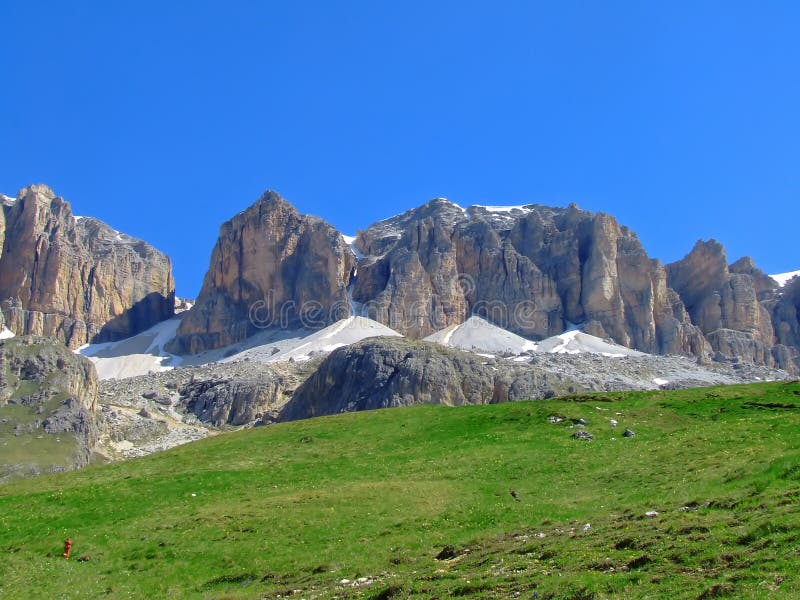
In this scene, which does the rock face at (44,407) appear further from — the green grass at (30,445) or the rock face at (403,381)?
the rock face at (403,381)

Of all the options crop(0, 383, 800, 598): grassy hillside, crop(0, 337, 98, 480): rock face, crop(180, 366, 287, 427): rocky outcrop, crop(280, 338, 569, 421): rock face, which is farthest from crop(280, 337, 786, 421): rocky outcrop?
crop(0, 383, 800, 598): grassy hillside

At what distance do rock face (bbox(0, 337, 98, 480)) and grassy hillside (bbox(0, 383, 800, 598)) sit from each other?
64.5m

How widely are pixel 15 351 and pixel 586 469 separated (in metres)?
119

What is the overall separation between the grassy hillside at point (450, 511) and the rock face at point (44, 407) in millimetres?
64469

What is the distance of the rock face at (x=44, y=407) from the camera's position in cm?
10719

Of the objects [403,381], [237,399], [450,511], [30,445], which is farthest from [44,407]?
[450,511]

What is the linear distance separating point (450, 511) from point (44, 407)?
4102 inches

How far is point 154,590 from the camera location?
2778 cm

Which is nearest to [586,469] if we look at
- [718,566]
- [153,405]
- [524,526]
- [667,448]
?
[667,448]

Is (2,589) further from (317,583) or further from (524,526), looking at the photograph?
(524,526)

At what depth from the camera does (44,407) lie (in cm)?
12062

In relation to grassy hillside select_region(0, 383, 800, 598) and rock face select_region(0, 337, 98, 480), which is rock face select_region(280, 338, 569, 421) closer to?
rock face select_region(0, 337, 98, 480)

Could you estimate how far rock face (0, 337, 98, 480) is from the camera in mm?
107188

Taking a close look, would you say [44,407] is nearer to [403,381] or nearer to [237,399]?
[237,399]
